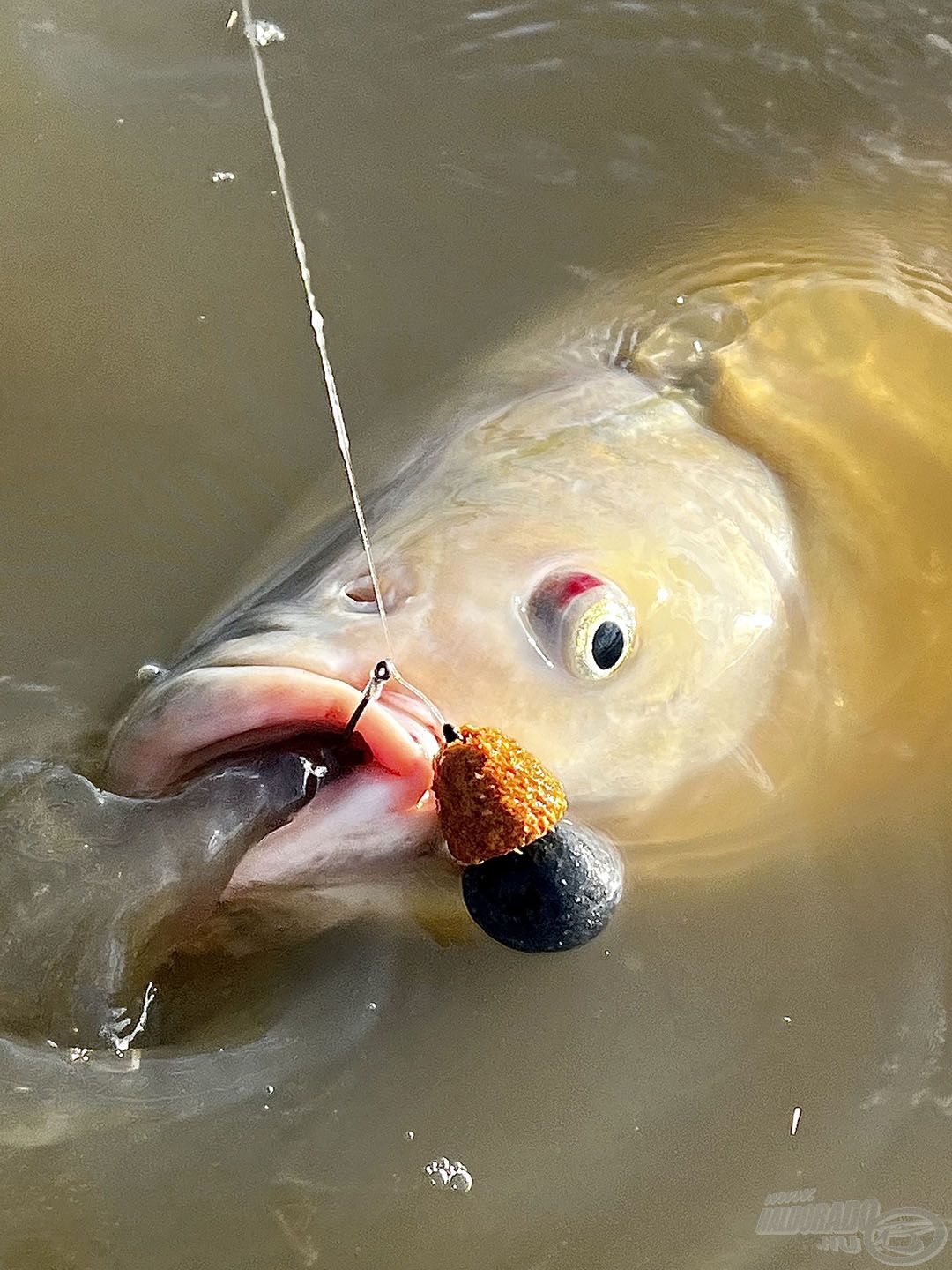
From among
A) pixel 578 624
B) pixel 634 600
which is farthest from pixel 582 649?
pixel 634 600

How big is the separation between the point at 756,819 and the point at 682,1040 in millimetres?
416

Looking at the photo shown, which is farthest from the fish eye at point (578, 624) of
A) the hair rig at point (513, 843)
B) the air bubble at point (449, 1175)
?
the air bubble at point (449, 1175)

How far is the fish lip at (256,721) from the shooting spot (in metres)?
1.82

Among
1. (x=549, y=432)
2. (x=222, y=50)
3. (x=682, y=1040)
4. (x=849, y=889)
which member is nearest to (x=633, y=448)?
(x=549, y=432)

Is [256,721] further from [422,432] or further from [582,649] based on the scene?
[422,432]

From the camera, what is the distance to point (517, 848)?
179cm

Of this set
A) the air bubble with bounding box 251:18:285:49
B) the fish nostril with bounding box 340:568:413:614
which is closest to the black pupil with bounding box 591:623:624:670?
the fish nostril with bounding box 340:568:413:614

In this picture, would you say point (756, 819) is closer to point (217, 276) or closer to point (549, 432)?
point (549, 432)

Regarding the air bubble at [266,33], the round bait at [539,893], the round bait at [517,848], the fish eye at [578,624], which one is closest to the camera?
the round bait at [517,848]

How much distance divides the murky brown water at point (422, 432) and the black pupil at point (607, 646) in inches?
14.9

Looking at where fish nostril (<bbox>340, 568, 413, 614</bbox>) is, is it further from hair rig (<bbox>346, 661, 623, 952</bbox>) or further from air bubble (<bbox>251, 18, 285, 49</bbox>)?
air bubble (<bbox>251, 18, 285, 49</bbox>)

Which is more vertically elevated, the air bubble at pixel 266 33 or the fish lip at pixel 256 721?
the air bubble at pixel 266 33

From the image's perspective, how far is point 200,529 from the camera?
2.53m

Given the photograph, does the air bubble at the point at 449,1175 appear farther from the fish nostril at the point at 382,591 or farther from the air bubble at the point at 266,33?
the air bubble at the point at 266,33
